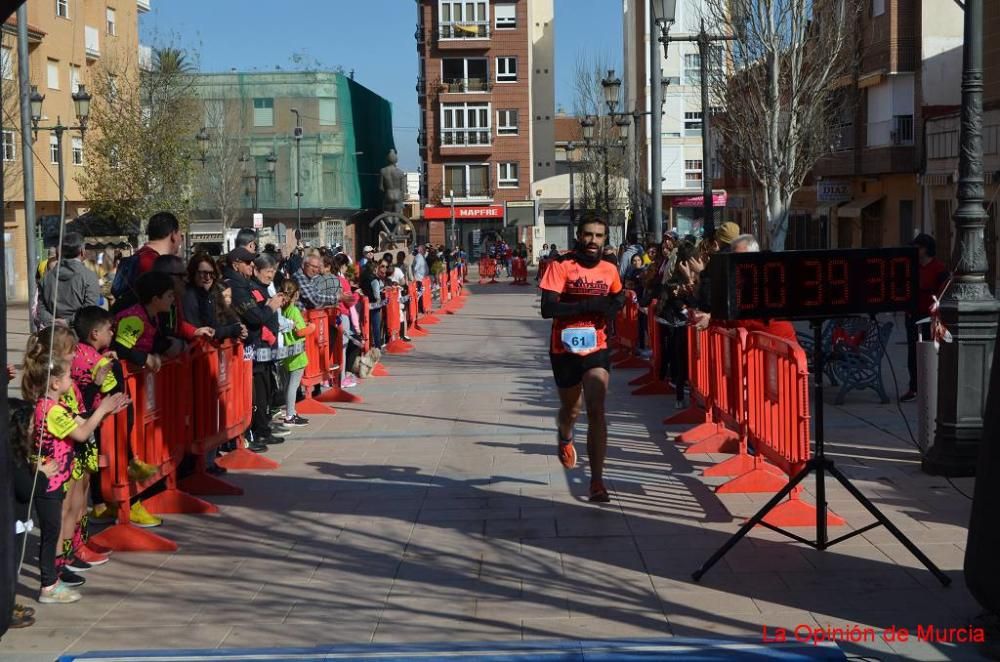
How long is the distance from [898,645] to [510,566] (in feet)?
7.32

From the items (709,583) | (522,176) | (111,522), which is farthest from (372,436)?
(522,176)

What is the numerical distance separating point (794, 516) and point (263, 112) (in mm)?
73502

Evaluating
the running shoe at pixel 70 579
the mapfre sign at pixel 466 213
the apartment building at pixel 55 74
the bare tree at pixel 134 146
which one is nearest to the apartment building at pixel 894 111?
the bare tree at pixel 134 146

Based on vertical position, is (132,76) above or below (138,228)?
above

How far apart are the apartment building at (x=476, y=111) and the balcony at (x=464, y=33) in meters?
0.06

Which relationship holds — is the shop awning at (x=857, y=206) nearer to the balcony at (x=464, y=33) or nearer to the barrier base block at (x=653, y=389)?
the barrier base block at (x=653, y=389)

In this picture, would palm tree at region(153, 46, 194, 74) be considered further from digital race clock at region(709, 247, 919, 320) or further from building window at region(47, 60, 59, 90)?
digital race clock at region(709, 247, 919, 320)

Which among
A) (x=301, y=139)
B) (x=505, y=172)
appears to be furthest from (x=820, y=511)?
(x=505, y=172)

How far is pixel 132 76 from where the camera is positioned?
1668 inches

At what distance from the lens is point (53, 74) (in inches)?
1825

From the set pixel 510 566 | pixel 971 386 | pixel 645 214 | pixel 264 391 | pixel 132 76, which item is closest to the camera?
pixel 510 566

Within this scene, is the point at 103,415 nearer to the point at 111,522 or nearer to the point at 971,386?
the point at 111,522

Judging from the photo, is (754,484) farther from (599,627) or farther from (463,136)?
(463,136)

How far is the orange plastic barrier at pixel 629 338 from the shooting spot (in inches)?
721
